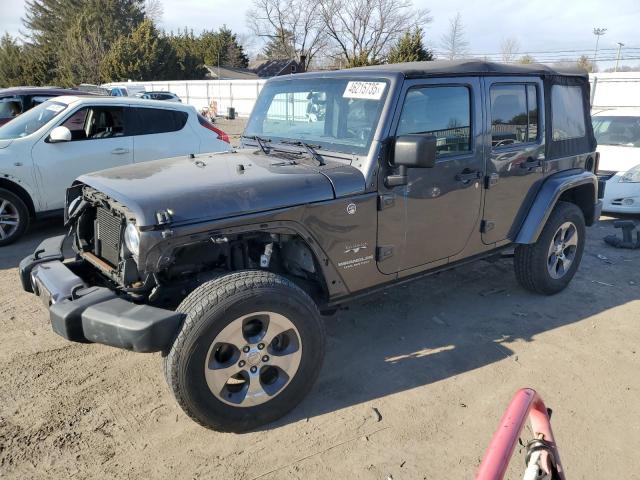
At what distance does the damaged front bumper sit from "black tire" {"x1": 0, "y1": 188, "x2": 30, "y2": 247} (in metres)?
3.69

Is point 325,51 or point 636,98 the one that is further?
point 325,51

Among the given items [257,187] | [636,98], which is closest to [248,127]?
[257,187]

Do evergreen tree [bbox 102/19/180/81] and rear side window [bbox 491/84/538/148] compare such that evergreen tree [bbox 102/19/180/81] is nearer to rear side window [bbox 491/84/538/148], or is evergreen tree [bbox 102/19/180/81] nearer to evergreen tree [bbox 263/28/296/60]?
evergreen tree [bbox 263/28/296/60]

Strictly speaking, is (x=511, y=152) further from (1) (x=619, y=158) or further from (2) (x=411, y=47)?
(2) (x=411, y=47)

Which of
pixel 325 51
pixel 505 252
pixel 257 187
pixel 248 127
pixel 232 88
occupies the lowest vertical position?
pixel 505 252

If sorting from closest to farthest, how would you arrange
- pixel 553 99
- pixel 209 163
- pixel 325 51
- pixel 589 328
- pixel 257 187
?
pixel 257 187 → pixel 209 163 → pixel 589 328 → pixel 553 99 → pixel 325 51

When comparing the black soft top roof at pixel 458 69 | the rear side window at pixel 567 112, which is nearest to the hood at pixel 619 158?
the rear side window at pixel 567 112

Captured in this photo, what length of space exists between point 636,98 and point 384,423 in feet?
58.3

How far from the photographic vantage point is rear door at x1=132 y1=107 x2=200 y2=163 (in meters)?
7.07

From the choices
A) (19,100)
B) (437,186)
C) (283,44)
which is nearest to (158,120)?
(19,100)

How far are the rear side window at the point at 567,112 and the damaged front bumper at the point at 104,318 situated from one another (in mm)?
3791

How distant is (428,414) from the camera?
3.16 meters

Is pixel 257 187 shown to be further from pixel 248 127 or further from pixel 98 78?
pixel 98 78

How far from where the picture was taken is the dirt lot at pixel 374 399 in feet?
9.02
